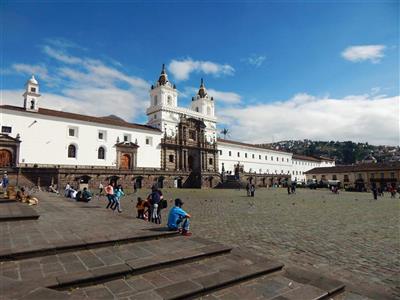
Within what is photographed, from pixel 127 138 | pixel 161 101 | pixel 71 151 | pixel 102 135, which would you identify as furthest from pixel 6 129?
pixel 161 101

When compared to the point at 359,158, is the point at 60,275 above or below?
below

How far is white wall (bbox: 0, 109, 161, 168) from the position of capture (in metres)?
32.2

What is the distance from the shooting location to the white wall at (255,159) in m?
60.4

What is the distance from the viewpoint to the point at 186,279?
4371mm

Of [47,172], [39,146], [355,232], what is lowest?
[355,232]

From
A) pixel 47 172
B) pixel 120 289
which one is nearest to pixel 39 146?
pixel 47 172

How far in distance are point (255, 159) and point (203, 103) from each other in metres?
19.6

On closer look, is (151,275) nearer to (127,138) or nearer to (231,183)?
(127,138)

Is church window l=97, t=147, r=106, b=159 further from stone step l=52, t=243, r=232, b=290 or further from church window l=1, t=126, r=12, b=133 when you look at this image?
stone step l=52, t=243, r=232, b=290

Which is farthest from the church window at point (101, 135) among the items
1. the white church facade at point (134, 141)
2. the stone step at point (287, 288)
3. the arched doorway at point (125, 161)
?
the stone step at point (287, 288)

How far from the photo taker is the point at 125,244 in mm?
6070

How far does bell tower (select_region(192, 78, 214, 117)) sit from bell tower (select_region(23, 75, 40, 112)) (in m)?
33.0

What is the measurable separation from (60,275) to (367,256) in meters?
6.32

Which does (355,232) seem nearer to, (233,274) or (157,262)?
(233,274)
